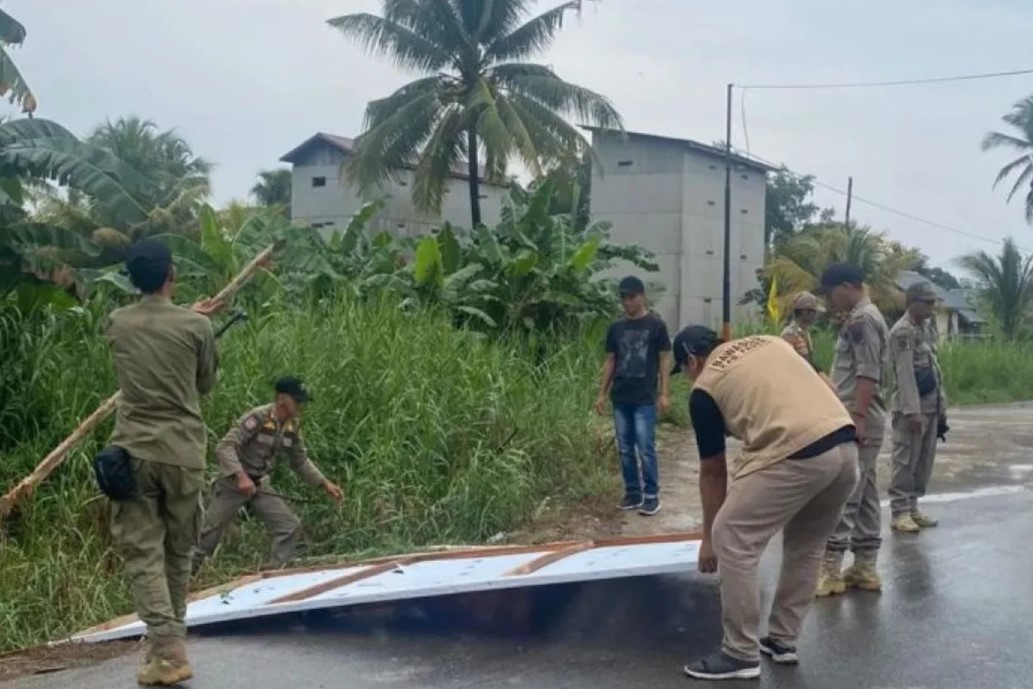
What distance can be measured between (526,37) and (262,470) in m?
24.0

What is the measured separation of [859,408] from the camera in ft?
22.4

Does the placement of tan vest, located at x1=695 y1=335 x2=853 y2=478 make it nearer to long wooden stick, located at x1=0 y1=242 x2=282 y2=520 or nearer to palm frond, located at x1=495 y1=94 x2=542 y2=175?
long wooden stick, located at x1=0 y1=242 x2=282 y2=520

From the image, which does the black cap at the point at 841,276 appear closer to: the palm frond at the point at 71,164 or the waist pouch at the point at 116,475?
the waist pouch at the point at 116,475

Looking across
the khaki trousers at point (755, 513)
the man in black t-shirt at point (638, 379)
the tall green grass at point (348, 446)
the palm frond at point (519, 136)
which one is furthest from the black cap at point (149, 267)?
the palm frond at point (519, 136)

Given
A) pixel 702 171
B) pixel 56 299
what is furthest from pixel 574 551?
pixel 702 171

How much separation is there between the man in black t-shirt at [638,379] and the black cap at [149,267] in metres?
4.65

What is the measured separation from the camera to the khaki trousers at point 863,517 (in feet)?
22.7

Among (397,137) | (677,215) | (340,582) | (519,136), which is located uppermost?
(397,137)

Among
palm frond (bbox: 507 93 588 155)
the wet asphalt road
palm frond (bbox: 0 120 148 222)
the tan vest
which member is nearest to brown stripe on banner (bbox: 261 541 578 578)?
the wet asphalt road

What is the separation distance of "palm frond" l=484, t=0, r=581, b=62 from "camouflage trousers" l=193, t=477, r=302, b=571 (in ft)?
77.5

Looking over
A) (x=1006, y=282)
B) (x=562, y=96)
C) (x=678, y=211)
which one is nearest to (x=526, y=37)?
(x=562, y=96)

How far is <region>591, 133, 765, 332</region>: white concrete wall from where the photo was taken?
36.0 metres

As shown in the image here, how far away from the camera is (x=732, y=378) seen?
5195mm

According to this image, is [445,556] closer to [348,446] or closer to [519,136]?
[348,446]
